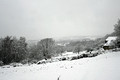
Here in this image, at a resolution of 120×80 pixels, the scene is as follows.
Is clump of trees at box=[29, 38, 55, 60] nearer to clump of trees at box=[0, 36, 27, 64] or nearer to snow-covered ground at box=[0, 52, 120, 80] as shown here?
clump of trees at box=[0, 36, 27, 64]

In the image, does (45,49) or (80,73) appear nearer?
(80,73)

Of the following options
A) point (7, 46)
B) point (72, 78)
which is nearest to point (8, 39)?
point (7, 46)

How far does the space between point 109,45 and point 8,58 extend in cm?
4481

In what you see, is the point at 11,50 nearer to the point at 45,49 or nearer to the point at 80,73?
the point at 45,49

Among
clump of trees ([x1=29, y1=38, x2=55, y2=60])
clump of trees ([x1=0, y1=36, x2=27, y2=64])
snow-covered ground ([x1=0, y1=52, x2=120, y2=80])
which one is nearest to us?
snow-covered ground ([x1=0, y1=52, x2=120, y2=80])

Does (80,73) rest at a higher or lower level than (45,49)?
lower

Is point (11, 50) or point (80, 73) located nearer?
point (80, 73)

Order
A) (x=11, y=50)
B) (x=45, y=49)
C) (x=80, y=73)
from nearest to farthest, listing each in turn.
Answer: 1. (x=80, y=73)
2. (x=11, y=50)
3. (x=45, y=49)

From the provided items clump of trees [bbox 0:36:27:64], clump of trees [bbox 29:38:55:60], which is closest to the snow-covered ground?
clump of trees [bbox 0:36:27:64]

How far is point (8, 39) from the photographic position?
44562 mm

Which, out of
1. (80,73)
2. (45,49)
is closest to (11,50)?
(45,49)

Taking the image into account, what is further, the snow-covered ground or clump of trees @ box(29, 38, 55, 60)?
clump of trees @ box(29, 38, 55, 60)

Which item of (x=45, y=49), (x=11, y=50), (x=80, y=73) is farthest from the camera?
(x=45, y=49)

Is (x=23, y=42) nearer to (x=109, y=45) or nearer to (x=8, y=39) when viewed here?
(x=8, y=39)
